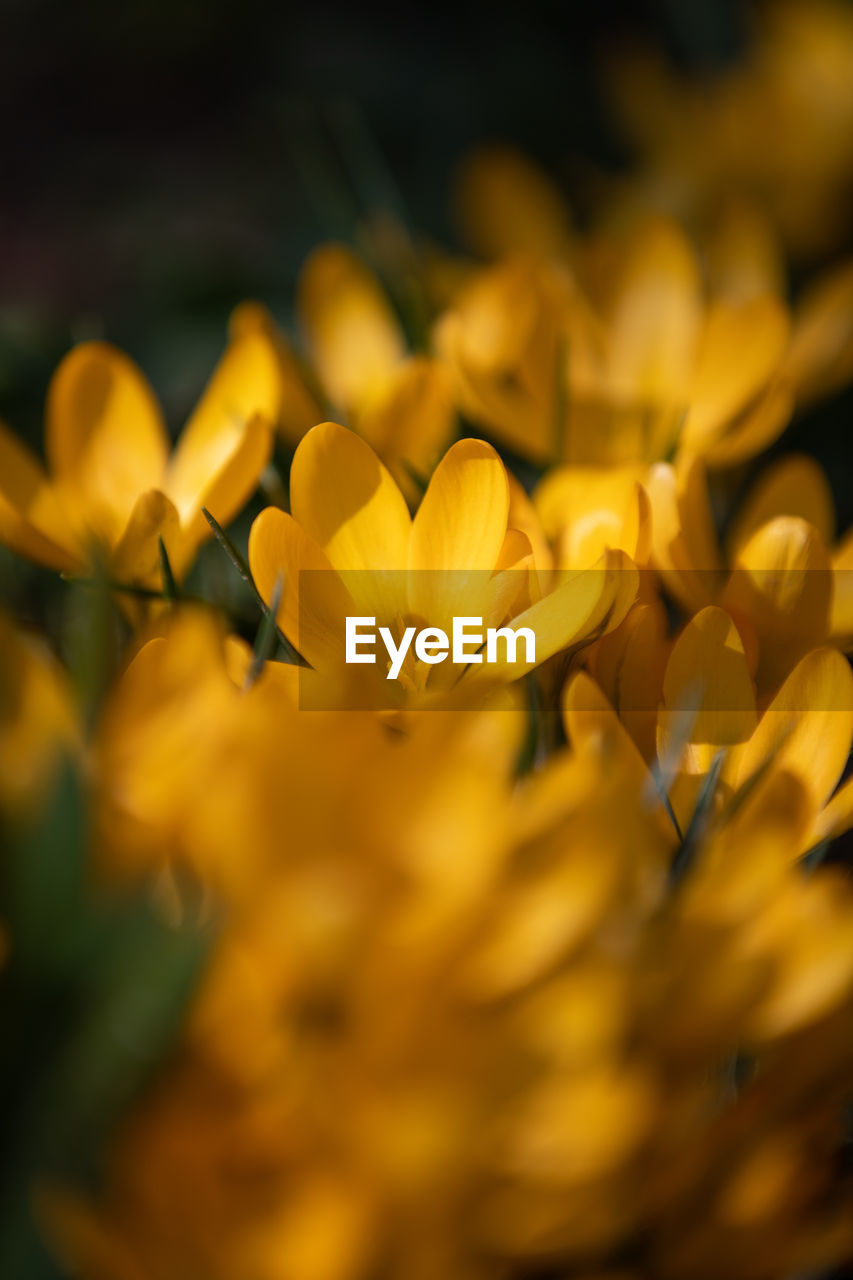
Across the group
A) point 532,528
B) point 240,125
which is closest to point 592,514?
point 532,528

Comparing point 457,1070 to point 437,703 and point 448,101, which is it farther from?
point 448,101

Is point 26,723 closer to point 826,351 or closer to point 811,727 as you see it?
point 811,727

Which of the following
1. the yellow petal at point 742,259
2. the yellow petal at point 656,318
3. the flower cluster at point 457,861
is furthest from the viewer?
the yellow petal at point 742,259

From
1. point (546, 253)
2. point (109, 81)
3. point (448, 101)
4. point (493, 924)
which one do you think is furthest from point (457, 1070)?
point (109, 81)

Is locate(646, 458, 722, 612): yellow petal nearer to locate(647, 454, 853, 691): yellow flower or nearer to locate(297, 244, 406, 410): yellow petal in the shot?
locate(647, 454, 853, 691): yellow flower

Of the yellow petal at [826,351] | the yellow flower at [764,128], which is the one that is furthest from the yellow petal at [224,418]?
the yellow flower at [764,128]

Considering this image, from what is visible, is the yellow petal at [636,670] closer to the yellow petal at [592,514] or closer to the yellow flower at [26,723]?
the yellow petal at [592,514]

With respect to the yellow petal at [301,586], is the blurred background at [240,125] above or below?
above
